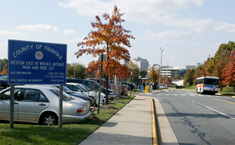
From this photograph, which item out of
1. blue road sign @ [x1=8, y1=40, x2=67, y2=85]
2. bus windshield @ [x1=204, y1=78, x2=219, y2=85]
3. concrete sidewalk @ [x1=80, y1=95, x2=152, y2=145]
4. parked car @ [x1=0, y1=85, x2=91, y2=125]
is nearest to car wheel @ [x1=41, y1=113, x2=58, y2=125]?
parked car @ [x1=0, y1=85, x2=91, y2=125]

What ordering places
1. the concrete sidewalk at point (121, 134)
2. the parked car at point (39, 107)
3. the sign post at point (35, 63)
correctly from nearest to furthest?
the concrete sidewalk at point (121, 134) < the sign post at point (35, 63) < the parked car at point (39, 107)

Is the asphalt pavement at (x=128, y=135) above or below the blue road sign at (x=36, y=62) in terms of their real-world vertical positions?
below

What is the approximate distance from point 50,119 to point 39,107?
56 centimetres

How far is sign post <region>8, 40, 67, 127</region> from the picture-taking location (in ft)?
25.0

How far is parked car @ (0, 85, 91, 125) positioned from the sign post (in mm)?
910

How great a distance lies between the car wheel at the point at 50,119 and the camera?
350 inches

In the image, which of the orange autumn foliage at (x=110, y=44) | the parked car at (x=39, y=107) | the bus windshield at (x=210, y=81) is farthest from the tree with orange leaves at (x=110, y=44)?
the bus windshield at (x=210, y=81)

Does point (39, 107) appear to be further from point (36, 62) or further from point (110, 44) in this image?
point (110, 44)

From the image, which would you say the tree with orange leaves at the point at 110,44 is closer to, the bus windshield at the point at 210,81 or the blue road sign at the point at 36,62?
the blue road sign at the point at 36,62

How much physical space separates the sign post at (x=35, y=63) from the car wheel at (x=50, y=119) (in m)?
0.97

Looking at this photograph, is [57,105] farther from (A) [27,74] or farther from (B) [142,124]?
(B) [142,124]

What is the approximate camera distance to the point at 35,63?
796 centimetres

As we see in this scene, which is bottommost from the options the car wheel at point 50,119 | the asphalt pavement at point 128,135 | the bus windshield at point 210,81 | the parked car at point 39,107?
the asphalt pavement at point 128,135

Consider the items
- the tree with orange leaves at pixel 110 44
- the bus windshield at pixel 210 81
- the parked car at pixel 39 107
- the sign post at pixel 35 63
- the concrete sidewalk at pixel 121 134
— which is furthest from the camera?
the bus windshield at pixel 210 81
